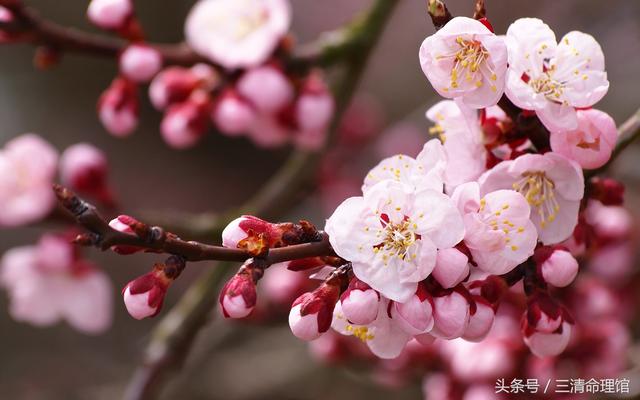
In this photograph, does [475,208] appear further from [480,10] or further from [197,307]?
[197,307]

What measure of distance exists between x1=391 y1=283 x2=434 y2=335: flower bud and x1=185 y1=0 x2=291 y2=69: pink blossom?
93cm

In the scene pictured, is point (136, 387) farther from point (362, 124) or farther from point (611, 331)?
point (362, 124)

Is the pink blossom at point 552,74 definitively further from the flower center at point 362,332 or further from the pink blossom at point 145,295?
the pink blossom at point 145,295

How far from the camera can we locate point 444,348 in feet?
6.39

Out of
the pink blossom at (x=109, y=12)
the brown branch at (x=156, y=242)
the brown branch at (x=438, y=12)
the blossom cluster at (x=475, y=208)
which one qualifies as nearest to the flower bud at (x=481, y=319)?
the blossom cluster at (x=475, y=208)

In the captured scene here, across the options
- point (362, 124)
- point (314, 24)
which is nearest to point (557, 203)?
Answer: point (362, 124)

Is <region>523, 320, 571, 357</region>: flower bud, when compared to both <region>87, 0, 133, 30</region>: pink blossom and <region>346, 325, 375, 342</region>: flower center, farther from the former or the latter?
<region>87, 0, 133, 30</region>: pink blossom

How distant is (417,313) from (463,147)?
0.27 meters

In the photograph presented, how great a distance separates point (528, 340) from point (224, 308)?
17.8 inches

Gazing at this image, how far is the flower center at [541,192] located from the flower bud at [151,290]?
0.48m

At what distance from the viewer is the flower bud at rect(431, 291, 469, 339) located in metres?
0.96

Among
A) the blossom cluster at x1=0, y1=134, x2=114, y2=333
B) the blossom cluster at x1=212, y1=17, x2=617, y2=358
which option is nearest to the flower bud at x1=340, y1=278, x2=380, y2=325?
the blossom cluster at x1=212, y1=17, x2=617, y2=358

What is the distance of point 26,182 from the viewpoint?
5.97 feet

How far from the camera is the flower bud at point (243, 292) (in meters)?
0.96
